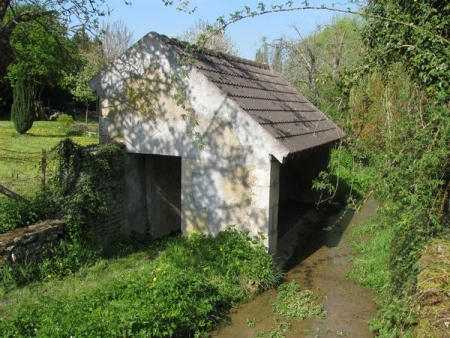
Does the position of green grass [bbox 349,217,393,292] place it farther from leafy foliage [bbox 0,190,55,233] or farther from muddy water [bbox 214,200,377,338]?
→ leafy foliage [bbox 0,190,55,233]

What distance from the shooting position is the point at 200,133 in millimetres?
8000

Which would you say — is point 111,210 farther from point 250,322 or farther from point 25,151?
point 25,151

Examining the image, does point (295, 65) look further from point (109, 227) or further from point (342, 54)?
point (109, 227)

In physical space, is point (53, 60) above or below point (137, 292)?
above

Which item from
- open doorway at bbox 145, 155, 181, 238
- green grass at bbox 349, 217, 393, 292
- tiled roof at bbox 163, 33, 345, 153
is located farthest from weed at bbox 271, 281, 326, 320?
open doorway at bbox 145, 155, 181, 238

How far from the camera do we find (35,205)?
7648 mm

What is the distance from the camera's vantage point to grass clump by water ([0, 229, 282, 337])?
16.4 ft

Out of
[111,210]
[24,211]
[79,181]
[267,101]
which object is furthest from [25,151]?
[267,101]

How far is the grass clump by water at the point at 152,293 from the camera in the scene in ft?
16.4

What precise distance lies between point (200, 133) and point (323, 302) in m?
3.73

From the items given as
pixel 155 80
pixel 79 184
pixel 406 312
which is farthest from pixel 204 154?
pixel 406 312

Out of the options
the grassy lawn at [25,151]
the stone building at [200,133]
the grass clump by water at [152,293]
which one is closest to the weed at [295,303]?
the grass clump by water at [152,293]

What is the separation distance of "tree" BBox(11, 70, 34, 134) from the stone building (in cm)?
1372

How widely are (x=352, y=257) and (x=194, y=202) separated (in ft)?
12.2
